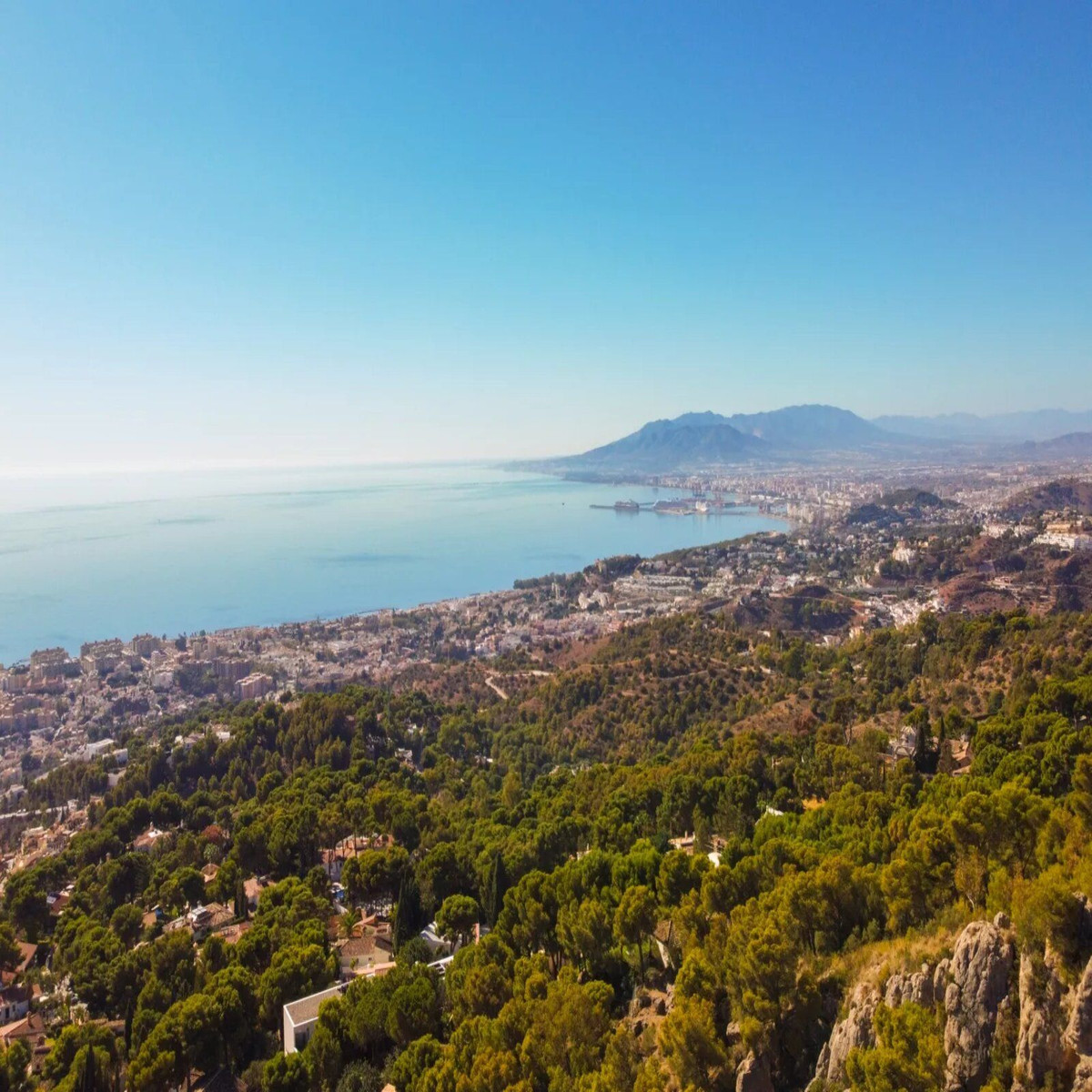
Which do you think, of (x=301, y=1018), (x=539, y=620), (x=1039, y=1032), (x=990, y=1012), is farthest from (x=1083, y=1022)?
(x=539, y=620)

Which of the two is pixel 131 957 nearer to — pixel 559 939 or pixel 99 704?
pixel 559 939

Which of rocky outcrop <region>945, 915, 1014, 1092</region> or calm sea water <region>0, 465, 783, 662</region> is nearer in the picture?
rocky outcrop <region>945, 915, 1014, 1092</region>

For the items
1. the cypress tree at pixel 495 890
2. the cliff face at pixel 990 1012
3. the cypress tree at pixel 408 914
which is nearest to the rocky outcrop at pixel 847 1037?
the cliff face at pixel 990 1012

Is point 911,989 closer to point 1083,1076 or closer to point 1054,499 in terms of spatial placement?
point 1083,1076

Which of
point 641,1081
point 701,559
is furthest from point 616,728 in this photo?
point 701,559

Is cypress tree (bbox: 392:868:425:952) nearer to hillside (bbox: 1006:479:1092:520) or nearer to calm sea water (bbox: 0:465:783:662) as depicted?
calm sea water (bbox: 0:465:783:662)

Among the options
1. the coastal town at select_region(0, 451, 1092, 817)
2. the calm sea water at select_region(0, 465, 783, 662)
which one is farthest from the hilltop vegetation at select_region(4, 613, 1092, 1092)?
the calm sea water at select_region(0, 465, 783, 662)
